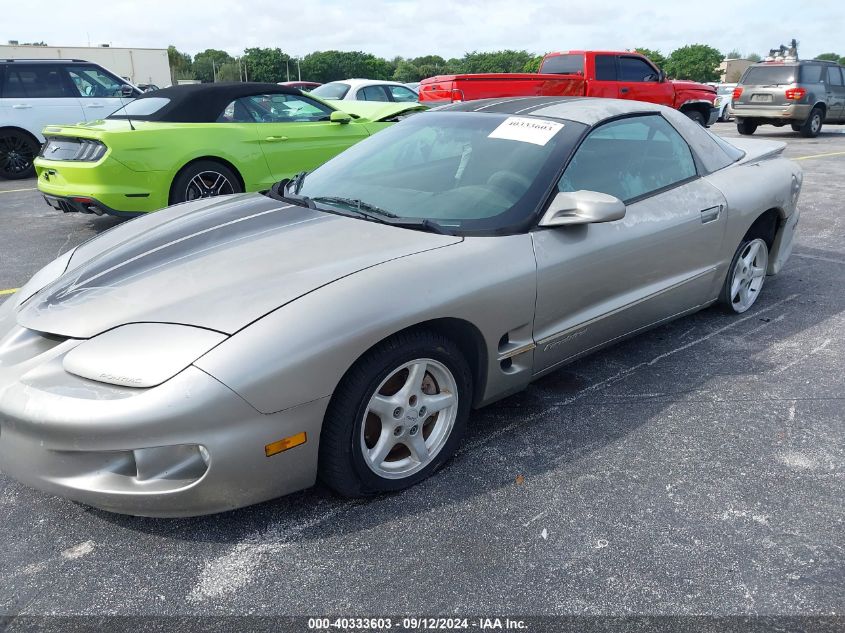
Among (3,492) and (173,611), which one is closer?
(173,611)

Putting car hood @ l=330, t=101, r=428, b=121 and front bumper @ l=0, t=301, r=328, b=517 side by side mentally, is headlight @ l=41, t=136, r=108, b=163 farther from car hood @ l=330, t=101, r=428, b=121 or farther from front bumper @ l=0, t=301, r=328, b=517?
front bumper @ l=0, t=301, r=328, b=517

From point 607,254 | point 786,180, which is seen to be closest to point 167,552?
point 607,254

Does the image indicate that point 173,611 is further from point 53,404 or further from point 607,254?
point 607,254

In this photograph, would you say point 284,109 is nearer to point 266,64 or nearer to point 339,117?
point 339,117

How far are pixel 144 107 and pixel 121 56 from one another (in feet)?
180

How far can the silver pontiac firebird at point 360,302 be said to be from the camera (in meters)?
2.08

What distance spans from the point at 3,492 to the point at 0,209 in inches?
258

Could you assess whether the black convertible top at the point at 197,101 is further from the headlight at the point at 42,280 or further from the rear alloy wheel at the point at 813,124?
the rear alloy wheel at the point at 813,124

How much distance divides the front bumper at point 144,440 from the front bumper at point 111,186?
4.11 meters

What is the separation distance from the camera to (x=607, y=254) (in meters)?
3.09

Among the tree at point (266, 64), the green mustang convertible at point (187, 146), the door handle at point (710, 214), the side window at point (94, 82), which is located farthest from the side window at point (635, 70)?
the tree at point (266, 64)

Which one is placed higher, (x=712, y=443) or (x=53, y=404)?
(x=53, y=404)

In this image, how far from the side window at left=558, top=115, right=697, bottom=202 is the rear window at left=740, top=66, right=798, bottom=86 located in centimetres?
1445

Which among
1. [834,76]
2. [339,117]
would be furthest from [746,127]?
[339,117]
